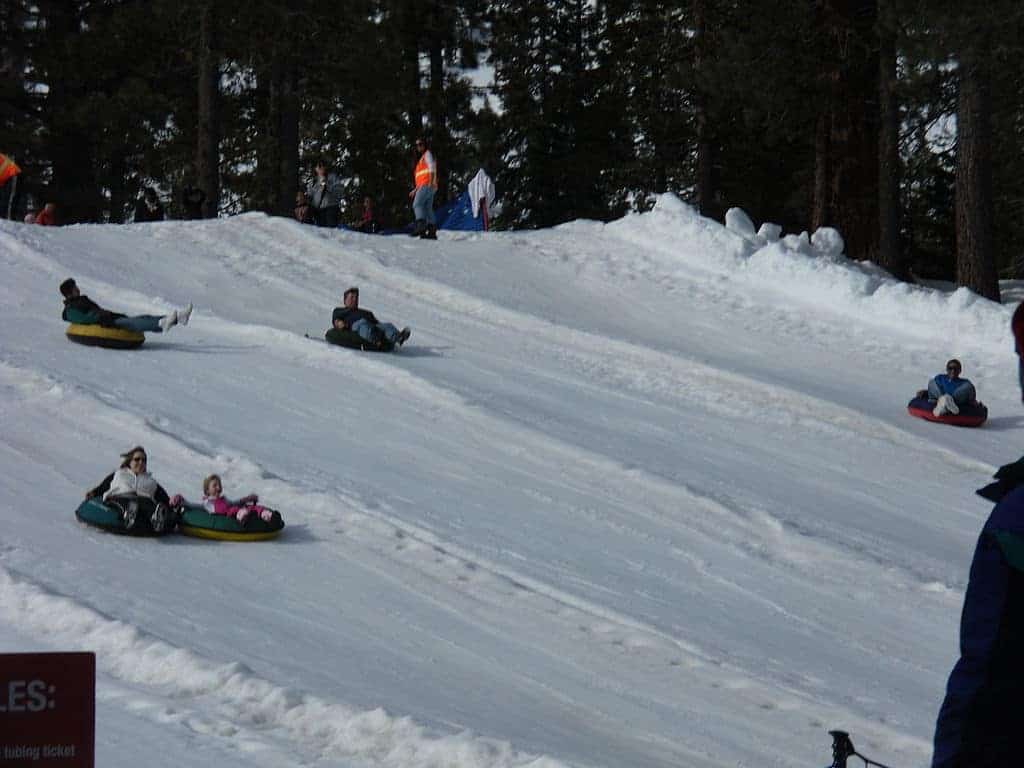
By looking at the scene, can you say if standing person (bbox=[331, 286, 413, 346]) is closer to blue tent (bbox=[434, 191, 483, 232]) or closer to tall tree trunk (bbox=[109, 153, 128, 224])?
blue tent (bbox=[434, 191, 483, 232])

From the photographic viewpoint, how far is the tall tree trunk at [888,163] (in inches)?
827

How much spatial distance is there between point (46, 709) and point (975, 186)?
17.8 m

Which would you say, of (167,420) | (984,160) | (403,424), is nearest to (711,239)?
(984,160)

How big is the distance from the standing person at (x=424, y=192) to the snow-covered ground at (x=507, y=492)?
0.81 meters

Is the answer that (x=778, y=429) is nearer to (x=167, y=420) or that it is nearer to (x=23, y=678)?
(x=167, y=420)

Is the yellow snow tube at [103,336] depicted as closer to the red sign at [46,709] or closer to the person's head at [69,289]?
the person's head at [69,289]

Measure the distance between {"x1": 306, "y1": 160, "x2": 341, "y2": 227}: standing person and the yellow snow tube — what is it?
806cm

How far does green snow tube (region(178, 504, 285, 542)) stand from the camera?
30.9 ft

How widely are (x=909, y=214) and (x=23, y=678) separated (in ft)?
101

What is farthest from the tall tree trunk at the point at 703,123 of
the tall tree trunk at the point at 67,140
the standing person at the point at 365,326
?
the standing person at the point at 365,326

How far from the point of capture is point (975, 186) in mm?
19047

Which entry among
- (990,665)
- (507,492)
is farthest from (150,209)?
(990,665)

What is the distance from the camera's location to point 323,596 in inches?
335

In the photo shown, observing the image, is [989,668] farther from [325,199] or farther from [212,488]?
[325,199]
